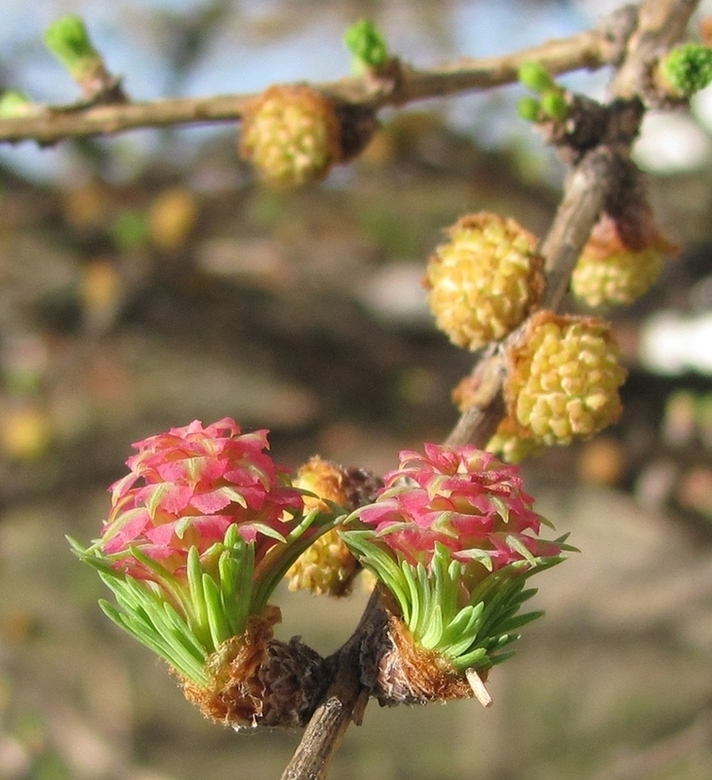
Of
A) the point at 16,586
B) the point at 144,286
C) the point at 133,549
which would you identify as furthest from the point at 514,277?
the point at 16,586

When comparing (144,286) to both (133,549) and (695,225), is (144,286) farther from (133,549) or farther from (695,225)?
(133,549)

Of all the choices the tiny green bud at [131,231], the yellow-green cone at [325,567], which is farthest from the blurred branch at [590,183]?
the tiny green bud at [131,231]

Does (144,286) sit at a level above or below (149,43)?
below

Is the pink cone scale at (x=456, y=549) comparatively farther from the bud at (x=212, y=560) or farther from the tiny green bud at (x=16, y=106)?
the tiny green bud at (x=16, y=106)

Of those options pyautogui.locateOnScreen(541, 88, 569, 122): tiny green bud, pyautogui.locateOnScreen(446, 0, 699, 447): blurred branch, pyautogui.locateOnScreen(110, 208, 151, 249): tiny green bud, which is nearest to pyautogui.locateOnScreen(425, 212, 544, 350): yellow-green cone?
pyautogui.locateOnScreen(446, 0, 699, 447): blurred branch

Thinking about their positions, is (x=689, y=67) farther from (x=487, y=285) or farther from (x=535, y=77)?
(x=487, y=285)

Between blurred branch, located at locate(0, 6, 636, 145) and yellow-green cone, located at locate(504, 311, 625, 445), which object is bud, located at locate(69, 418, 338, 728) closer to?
yellow-green cone, located at locate(504, 311, 625, 445)
